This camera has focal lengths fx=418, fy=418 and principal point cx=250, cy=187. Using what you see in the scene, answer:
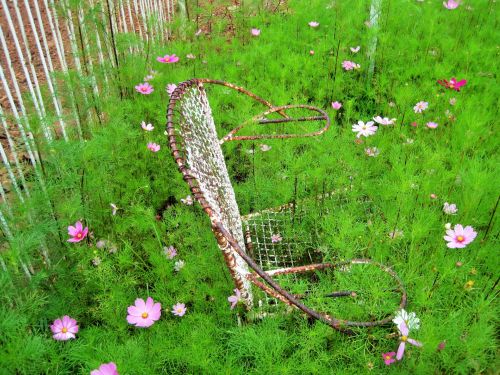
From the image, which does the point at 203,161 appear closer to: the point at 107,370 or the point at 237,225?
the point at 237,225

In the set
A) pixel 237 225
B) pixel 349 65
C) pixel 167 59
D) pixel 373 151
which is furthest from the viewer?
pixel 349 65

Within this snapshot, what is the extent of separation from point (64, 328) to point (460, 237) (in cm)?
190

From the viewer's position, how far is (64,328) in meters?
1.85

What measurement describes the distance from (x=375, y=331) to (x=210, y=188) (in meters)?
0.94

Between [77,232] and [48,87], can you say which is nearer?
[77,232]

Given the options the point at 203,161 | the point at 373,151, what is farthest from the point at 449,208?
the point at 203,161

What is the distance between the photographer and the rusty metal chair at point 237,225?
1.35 meters

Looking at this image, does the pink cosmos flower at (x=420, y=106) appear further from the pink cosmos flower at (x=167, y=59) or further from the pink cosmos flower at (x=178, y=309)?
the pink cosmos flower at (x=178, y=309)

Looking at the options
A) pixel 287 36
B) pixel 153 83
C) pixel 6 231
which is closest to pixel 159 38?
pixel 153 83

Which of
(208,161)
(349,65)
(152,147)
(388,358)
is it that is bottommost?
(388,358)

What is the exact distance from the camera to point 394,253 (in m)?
2.21

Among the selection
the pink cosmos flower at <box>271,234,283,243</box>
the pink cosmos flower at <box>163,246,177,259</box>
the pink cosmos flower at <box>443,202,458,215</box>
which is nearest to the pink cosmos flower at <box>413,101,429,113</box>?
the pink cosmos flower at <box>443,202,458,215</box>

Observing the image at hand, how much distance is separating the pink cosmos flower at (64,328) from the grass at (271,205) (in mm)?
49

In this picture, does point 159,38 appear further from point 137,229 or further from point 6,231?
point 6,231
